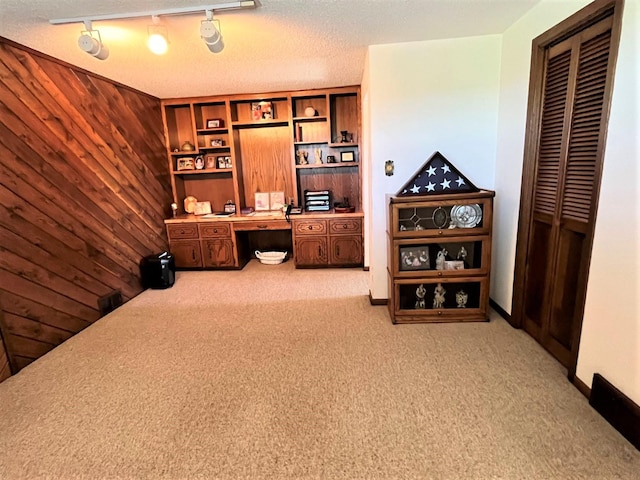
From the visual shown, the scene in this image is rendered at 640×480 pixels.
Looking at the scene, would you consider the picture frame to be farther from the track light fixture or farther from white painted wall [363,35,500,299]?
white painted wall [363,35,500,299]

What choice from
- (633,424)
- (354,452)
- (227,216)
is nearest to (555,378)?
(633,424)

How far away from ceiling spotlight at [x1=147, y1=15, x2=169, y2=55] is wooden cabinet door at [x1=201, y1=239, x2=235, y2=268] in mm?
2634

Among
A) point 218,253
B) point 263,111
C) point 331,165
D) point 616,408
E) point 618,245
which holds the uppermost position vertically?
point 263,111

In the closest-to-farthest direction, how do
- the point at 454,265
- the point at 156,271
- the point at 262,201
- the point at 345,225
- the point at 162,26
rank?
the point at 162,26 < the point at 454,265 < the point at 156,271 < the point at 345,225 < the point at 262,201

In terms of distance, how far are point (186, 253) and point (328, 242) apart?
197cm

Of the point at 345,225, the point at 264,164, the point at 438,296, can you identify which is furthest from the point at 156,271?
the point at 438,296

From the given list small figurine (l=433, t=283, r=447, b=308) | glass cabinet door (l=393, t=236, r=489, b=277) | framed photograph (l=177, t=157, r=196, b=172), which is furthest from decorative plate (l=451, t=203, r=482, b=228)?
framed photograph (l=177, t=157, r=196, b=172)

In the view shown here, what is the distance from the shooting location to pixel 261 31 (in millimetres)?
2400

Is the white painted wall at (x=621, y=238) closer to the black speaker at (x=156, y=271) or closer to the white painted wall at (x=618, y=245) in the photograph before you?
the white painted wall at (x=618, y=245)

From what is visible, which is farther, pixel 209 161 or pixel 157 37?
pixel 209 161

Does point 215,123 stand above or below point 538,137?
above

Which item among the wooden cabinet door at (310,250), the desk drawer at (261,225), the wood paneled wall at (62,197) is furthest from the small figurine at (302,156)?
the wood paneled wall at (62,197)

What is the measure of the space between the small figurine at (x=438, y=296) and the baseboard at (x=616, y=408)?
120 centimetres

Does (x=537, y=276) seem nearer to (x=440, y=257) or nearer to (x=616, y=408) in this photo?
(x=440, y=257)
